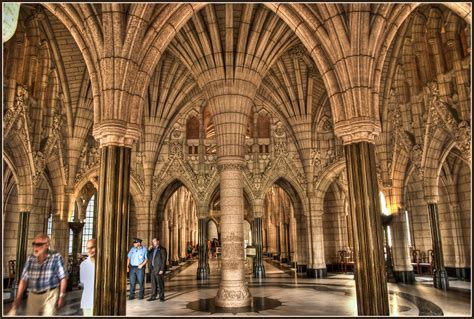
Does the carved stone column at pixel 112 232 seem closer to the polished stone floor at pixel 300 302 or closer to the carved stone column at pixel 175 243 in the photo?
the polished stone floor at pixel 300 302

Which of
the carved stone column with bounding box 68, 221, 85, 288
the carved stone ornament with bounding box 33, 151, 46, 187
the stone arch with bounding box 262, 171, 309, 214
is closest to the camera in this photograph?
the carved stone ornament with bounding box 33, 151, 46, 187

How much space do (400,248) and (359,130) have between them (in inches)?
404

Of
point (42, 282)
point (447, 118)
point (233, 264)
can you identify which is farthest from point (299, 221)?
point (42, 282)

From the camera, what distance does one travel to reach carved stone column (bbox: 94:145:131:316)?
7.43 m

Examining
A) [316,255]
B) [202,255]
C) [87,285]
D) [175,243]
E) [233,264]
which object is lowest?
[316,255]

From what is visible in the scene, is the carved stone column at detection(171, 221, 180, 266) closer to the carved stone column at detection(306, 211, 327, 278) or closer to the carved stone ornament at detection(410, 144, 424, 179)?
the carved stone column at detection(306, 211, 327, 278)

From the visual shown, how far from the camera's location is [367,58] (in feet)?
28.8

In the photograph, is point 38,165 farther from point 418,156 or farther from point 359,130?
point 418,156

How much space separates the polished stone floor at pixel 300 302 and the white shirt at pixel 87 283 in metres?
3.45

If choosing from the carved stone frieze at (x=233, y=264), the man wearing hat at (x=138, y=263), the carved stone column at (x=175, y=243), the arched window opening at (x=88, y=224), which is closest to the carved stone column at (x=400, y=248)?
the carved stone frieze at (x=233, y=264)

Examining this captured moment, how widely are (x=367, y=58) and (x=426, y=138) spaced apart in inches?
297

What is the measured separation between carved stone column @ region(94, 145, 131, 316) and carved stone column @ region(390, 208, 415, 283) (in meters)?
12.6

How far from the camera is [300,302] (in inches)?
414

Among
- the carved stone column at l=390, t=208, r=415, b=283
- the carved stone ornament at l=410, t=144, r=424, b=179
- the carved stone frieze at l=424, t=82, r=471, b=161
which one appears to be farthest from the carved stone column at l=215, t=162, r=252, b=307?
the carved stone column at l=390, t=208, r=415, b=283
